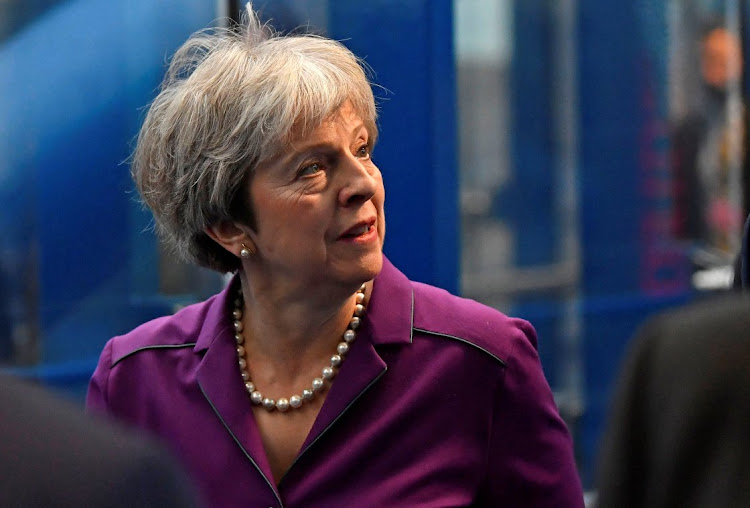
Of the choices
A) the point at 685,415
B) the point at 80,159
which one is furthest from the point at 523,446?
the point at 80,159

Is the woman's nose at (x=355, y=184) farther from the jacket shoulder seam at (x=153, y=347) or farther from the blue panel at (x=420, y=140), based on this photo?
the blue panel at (x=420, y=140)

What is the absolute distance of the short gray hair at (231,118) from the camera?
6.85 feet

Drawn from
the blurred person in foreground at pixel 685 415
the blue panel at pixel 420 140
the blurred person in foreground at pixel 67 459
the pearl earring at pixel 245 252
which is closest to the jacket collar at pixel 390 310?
the pearl earring at pixel 245 252

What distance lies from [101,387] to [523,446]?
31.3 inches

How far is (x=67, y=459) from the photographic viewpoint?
0.86m

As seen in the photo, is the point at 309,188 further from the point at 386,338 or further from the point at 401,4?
the point at 401,4

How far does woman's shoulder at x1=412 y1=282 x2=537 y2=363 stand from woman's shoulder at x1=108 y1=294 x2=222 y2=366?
0.39 meters

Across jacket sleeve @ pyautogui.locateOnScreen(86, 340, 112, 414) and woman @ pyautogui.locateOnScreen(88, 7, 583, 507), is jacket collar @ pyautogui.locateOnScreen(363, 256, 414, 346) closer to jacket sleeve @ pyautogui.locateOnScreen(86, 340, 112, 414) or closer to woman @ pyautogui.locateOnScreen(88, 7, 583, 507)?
woman @ pyautogui.locateOnScreen(88, 7, 583, 507)

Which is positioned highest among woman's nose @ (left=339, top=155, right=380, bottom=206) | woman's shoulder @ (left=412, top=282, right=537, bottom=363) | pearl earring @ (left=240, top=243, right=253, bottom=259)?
woman's nose @ (left=339, top=155, right=380, bottom=206)

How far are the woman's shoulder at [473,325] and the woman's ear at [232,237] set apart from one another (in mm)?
322

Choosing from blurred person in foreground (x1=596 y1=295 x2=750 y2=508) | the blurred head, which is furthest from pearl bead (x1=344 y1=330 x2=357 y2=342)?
the blurred head

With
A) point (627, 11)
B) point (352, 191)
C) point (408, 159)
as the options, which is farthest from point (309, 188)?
point (627, 11)

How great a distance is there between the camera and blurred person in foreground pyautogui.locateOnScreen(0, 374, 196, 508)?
2.77 feet

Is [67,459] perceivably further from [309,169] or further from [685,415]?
[309,169]
